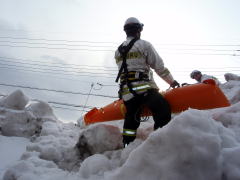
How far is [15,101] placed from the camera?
6621 mm

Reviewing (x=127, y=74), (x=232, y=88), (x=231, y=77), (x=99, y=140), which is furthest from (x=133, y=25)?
(x=231, y=77)

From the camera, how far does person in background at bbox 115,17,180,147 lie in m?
3.02

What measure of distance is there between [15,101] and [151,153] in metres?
6.27

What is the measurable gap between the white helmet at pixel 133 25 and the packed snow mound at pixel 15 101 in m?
4.84

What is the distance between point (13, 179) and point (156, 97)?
1.96 meters

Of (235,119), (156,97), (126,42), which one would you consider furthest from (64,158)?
(235,119)

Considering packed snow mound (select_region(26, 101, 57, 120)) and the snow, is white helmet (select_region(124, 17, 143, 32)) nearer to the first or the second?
the snow

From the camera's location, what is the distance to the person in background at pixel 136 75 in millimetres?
3023

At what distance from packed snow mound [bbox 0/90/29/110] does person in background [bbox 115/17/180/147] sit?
4.60 metres

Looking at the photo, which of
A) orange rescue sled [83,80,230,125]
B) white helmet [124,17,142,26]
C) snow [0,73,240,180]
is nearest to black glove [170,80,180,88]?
orange rescue sled [83,80,230,125]

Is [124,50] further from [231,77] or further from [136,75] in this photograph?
[231,77]

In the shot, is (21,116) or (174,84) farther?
(21,116)

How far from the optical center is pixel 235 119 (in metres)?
2.08

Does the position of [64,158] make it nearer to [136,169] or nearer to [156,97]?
[156,97]
